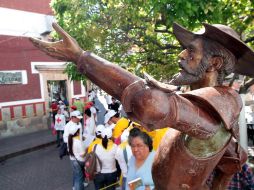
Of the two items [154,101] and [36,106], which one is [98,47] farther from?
[36,106]

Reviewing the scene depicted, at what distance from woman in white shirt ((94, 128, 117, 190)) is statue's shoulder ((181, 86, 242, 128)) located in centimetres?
316

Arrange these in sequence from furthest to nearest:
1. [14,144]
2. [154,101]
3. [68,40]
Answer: [14,144], [68,40], [154,101]

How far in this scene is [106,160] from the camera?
14.0 ft

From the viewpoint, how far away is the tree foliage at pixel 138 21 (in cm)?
412

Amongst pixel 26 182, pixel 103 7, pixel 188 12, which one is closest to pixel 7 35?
pixel 26 182

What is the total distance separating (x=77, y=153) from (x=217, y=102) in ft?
13.0

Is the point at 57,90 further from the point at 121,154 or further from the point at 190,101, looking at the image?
the point at 190,101

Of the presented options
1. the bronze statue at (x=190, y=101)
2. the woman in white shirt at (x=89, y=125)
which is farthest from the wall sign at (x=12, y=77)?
the bronze statue at (x=190, y=101)

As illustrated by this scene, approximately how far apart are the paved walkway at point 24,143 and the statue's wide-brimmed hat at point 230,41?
333 inches

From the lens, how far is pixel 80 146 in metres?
4.83

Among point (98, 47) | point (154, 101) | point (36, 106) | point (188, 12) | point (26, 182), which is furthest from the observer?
point (36, 106)

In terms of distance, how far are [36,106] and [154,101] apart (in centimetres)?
1208

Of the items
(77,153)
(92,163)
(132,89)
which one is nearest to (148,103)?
(132,89)

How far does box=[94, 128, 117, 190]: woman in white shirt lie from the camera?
4258mm
